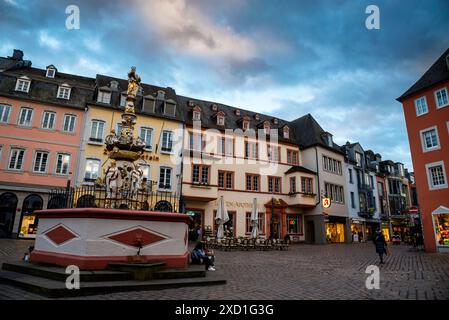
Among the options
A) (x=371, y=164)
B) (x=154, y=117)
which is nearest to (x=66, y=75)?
(x=154, y=117)

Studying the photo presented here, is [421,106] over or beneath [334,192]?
over

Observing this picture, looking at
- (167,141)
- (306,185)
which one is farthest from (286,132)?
(167,141)

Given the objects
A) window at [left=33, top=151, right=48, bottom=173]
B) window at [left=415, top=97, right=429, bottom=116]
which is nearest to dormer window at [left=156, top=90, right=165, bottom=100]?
window at [left=33, top=151, right=48, bottom=173]

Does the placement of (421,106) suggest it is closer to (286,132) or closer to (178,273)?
(286,132)

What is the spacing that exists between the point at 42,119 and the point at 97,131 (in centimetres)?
466

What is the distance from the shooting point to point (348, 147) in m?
43.9

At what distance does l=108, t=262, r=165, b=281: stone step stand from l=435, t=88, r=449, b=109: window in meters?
23.6

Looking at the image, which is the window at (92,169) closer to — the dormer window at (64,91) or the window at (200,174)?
the dormer window at (64,91)

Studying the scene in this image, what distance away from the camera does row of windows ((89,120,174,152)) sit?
26.8m

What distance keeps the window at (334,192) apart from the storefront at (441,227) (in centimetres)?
1394

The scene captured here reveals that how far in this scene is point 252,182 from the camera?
32.3 metres

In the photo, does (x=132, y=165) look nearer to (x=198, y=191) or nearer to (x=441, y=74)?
(x=198, y=191)
